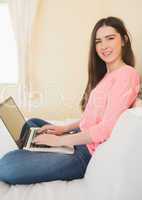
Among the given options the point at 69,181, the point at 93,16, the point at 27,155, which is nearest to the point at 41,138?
the point at 27,155

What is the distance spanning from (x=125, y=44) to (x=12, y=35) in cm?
142

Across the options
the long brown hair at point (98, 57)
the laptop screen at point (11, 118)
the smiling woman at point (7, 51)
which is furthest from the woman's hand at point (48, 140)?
the smiling woman at point (7, 51)

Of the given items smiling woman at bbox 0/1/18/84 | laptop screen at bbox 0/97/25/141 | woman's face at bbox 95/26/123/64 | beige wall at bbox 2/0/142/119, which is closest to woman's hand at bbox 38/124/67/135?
laptop screen at bbox 0/97/25/141

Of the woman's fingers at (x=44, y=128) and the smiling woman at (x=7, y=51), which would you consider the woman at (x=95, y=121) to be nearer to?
the woman's fingers at (x=44, y=128)

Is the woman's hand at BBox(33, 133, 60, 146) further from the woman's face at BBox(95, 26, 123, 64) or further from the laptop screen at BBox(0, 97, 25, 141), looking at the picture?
the woman's face at BBox(95, 26, 123, 64)

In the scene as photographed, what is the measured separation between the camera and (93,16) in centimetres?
253

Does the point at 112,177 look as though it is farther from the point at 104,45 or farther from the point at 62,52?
the point at 62,52

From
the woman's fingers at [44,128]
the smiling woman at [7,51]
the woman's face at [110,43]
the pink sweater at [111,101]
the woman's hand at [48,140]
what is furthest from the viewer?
the smiling woman at [7,51]

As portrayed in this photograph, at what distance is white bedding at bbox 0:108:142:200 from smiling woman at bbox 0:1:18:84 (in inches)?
68.2

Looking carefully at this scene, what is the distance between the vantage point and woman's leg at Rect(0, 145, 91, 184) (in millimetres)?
1175

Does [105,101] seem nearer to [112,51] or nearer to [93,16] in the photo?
[112,51]

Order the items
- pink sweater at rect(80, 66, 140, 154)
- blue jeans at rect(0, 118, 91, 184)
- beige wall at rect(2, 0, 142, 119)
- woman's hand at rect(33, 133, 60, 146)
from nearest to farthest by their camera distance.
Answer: blue jeans at rect(0, 118, 91, 184) → pink sweater at rect(80, 66, 140, 154) → woman's hand at rect(33, 133, 60, 146) → beige wall at rect(2, 0, 142, 119)

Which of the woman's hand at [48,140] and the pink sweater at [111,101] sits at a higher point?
the pink sweater at [111,101]

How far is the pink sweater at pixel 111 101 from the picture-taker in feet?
4.19
